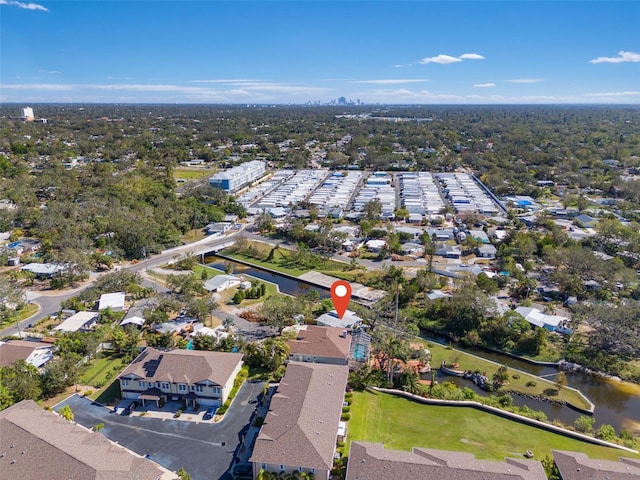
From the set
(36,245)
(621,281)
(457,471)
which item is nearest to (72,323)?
(36,245)

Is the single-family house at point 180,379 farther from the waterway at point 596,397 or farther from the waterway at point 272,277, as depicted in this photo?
the waterway at point 272,277

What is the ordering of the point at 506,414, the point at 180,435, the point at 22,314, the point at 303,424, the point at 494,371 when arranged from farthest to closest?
the point at 22,314 → the point at 494,371 → the point at 506,414 → the point at 180,435 → the point at 303,424

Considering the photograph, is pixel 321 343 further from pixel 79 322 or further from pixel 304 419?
pixel 79 322

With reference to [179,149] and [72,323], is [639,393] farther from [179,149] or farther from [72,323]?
[179,149]

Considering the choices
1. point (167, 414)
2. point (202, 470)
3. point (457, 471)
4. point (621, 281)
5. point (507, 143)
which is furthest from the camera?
point (507, 143)

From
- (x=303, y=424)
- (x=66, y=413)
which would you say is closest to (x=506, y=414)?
(x=303, y=424)

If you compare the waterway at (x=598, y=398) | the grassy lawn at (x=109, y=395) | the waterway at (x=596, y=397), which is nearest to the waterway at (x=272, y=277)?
the waterway at (x=596, y=397)
